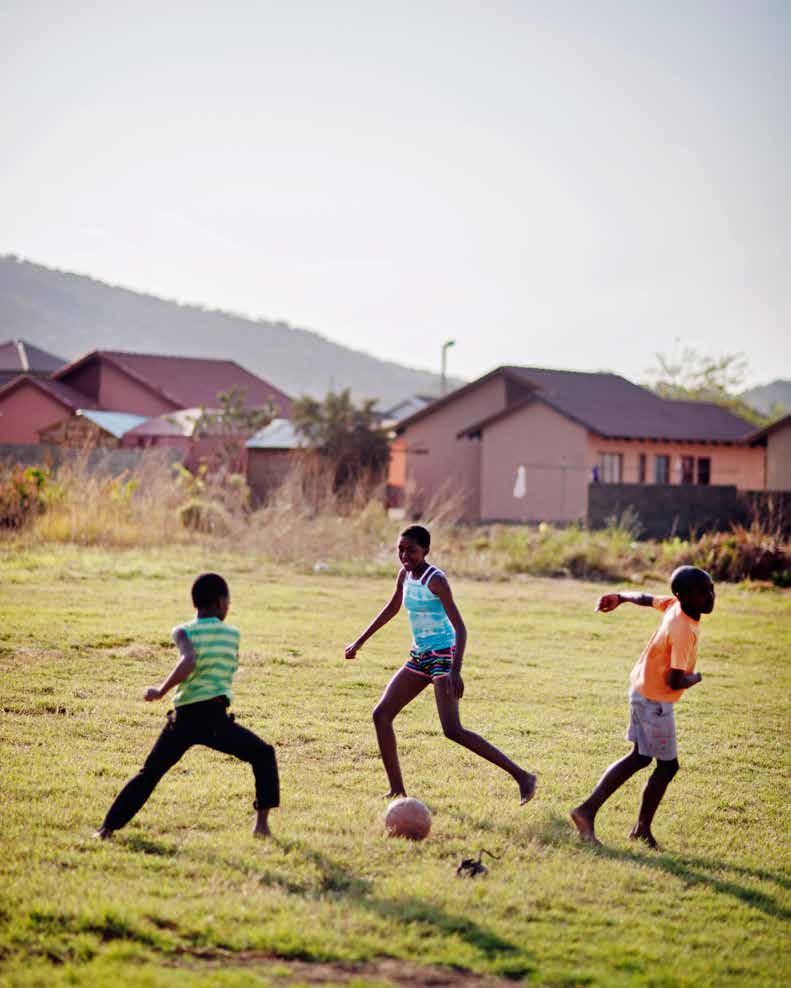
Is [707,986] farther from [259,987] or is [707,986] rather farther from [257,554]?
[257,554]

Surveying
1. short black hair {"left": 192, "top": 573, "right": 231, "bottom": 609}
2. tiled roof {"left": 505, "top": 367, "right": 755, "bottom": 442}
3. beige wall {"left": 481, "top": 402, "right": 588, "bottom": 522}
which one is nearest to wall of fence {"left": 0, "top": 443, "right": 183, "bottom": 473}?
beige wall {"left": 481, "top": 402, "right": 588, "bottom": 522}

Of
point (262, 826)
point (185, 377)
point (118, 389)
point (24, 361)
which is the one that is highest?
point (24, 361)

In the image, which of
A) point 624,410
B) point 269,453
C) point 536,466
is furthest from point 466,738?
point 624,410

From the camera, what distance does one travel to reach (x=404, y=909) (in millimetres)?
4699

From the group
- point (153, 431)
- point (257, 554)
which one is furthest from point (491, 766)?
point (153, 431)

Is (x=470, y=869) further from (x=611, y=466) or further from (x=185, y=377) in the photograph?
(x=185, y=377)

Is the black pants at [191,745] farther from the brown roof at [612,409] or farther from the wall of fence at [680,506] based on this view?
the brown roof at [612,409]

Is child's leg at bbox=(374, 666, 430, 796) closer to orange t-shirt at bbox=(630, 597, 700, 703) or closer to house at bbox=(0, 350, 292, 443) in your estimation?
orange t-shirt at bbox=(630, 597, 700, 703)

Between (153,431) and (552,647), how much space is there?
32308mm

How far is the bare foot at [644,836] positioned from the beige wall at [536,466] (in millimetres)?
29197

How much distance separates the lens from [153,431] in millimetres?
42844

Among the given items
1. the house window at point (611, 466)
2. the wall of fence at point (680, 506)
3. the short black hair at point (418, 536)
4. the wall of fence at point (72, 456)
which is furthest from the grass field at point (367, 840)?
the house window at point (611, 466)

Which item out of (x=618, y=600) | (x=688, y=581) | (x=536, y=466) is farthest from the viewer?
(x=536, y=466)

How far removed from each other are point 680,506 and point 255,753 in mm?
21263
